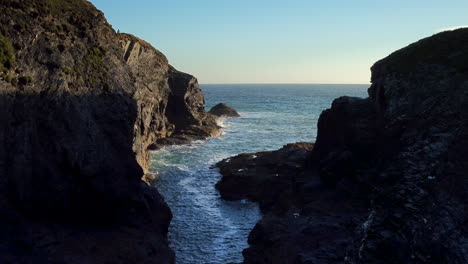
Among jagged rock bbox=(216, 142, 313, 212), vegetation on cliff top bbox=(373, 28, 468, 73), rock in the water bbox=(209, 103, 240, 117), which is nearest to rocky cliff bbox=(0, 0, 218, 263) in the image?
jagged rock bbox=(216, 142, 313, 212)

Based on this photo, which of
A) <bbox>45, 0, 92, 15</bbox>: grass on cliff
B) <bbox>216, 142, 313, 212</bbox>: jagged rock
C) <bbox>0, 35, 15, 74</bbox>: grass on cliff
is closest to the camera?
<bbox>0, 35, 15, 74</bbox>: grass on cliff

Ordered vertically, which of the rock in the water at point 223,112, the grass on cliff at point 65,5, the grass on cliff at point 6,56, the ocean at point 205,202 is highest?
the grass on cliff at point 65,5

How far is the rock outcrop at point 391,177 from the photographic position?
1571 centimetres

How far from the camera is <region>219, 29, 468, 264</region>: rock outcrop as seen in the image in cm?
1571

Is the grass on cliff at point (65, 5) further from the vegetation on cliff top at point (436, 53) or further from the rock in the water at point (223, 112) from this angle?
the rock in the water at point (223, 112)

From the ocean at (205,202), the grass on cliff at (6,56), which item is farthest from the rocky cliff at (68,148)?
A: the ocean at (205,202)

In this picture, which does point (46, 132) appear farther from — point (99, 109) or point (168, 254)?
point (168, 254)

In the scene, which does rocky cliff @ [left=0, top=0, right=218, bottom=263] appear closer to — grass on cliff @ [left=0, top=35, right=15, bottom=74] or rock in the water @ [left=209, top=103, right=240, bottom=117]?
grass on cliff @ [left=0, top=35, right=15, bottom=74]

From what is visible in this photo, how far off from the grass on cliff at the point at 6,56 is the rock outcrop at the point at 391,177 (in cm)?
2112

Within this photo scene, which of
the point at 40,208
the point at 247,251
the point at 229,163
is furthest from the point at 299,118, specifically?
the point at 40,208

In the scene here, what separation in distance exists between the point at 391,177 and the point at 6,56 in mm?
24491

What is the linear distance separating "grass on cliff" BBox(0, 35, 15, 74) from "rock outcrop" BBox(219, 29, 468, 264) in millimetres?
21117

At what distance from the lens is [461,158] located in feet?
54.9

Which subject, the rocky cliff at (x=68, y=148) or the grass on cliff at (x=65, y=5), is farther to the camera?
the grass on cliff at (x=65, y=5)
